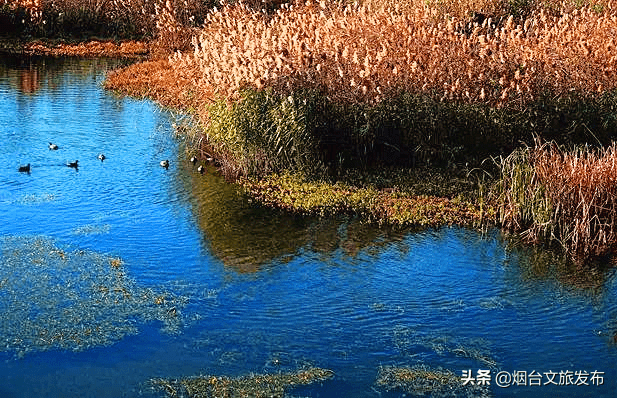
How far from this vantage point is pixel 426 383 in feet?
21.3

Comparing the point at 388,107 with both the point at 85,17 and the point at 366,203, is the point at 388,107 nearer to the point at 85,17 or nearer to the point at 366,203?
the point at 366,203

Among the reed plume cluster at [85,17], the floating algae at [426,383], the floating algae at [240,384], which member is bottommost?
the floating algae at [240,384]

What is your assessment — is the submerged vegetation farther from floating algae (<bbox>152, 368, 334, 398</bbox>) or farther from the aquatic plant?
floating algae (<bbox>152, 368, 334, 398</bbox>)

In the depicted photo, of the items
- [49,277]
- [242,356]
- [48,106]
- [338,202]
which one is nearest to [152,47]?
[48,106]

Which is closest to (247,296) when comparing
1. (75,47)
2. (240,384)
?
(240,384)

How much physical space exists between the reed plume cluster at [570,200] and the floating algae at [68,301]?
159 inches

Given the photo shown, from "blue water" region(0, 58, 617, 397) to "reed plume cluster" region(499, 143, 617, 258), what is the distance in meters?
0.36

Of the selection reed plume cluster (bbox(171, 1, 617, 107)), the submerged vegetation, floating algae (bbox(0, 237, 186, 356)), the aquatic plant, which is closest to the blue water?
floating algae (bbox(0, 237, 186, 356))

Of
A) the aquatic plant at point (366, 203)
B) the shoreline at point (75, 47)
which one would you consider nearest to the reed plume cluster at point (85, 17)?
the shoreline at point (75, 47)

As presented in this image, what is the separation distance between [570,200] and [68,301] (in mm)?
5126

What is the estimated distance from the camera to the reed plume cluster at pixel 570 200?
9.24 meters

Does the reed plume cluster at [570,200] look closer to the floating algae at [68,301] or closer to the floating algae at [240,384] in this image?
the floating algae at [240,384]

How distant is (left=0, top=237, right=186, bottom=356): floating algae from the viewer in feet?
23.3

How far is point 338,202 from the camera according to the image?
35.3 feet
